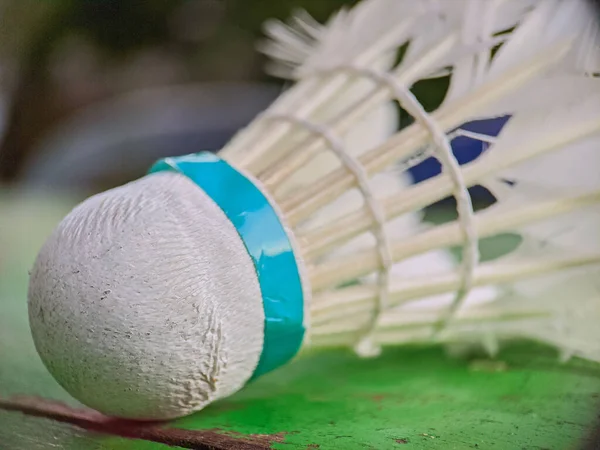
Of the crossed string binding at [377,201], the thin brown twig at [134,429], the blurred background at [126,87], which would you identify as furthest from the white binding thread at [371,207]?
the blurred background at [126,87]

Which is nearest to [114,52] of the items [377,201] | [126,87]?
[126,87]

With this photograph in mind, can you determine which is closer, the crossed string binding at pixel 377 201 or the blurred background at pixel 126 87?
the crossed string binding at pixel 377 201

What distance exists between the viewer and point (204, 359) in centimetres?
35

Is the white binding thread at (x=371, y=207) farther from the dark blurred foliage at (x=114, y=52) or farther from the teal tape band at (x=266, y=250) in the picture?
the dark blurred foliage at (x=114, y=52)

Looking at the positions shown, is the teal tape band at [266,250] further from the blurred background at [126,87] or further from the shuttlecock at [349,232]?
the blurred background at [126,87]

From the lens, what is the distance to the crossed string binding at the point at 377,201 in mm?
417

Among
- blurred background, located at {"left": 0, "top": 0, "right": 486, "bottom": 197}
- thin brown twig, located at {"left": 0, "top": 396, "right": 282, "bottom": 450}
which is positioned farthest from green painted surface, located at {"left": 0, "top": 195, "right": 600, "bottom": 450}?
blurred background, located at {"left": 0, "top": 0, "right": 486, "bottom": 197}

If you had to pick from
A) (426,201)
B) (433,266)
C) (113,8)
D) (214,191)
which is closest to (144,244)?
(214,191)

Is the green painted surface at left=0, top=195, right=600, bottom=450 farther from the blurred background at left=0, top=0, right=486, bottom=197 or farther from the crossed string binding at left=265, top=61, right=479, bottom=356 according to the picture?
the blurred background at left=0, top=0, right=486, bottom=197

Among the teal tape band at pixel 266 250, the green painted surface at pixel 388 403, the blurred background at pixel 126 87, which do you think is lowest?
the green painted surface at pixel 388 403

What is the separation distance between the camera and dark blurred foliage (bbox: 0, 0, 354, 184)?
84 centimetres

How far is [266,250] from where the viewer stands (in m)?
0.38

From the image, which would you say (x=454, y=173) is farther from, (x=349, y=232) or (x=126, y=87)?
(x=126, y=87)

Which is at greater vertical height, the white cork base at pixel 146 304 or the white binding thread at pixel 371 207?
the white binding thread at pixel 371 207
